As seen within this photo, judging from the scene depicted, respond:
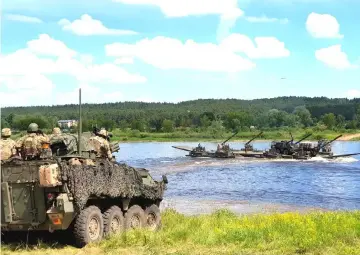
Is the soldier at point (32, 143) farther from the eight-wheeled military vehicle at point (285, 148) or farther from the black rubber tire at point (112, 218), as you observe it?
the eight-wheeled military vehicle at point (285, 148)

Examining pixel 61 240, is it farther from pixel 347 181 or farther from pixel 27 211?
pixel 347 181

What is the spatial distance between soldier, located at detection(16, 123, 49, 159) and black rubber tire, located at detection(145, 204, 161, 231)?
365 cm

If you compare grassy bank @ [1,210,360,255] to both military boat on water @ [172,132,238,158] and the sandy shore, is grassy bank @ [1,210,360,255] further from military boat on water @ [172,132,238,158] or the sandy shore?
military boat on water @ [172,132,238,158]

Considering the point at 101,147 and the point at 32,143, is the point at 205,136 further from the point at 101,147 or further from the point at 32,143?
the point at 32,143

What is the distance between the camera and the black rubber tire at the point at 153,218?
15.9 m

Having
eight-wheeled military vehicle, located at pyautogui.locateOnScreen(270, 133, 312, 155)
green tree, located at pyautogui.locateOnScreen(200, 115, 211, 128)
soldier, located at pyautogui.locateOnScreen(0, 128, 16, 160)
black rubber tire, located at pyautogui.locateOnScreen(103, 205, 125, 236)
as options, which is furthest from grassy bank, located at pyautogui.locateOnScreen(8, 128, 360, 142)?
soldier, located at pyautogui.locateOnScreen(0, 128, 16, 160)

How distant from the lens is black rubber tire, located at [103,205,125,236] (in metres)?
13.7

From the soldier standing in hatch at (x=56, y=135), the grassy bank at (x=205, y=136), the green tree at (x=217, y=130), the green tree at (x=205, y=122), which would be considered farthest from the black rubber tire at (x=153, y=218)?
the green tree at (x=205, y=122)

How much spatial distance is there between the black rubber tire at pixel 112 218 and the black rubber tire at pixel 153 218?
1.50m

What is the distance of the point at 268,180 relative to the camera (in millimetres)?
41812

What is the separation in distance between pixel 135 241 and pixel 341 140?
118 meters

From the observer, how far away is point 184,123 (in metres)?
175

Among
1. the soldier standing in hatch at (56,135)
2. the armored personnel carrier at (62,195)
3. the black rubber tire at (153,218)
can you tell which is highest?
the soldier standing in hatch at (56,135)

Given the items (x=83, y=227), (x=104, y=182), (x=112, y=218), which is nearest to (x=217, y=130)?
(x=112, y=218)
